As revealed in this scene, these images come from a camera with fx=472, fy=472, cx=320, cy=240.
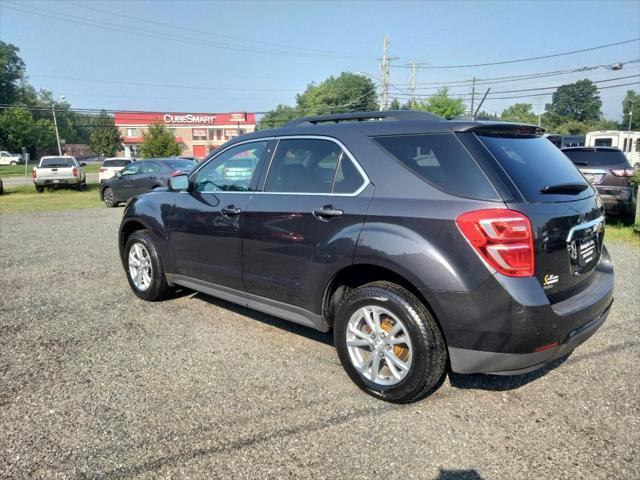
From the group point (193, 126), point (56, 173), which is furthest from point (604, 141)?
point (193, 126)

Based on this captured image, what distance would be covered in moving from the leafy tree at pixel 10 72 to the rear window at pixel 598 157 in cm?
9119

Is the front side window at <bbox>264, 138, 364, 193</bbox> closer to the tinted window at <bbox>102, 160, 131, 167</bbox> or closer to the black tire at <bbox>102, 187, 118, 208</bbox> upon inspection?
the black tire at <bbox>102, 187, 118, 208</bbox>

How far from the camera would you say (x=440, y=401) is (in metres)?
3.07

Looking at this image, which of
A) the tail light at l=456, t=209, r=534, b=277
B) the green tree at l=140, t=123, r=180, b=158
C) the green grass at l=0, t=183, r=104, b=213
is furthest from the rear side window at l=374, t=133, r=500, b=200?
the green tree at l=140, t=123, r=180, b=158

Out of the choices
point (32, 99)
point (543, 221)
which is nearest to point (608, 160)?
point (543, 221)

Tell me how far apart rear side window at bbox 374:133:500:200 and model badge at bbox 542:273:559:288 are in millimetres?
542

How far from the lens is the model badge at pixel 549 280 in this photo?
2633 millimetres

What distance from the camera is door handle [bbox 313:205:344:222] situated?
315 centimetres

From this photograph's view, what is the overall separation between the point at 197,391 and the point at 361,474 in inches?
52.2

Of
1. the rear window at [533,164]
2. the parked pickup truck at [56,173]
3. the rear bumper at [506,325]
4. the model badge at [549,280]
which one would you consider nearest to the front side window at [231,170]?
the rear window at [533,164]

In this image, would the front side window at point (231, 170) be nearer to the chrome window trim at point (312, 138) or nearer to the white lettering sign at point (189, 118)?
the chrome window trim at point (312, 138)

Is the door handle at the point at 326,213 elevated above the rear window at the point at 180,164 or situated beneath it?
situated beneath

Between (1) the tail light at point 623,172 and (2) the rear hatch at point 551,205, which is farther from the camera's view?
(1) the tail light at point 623,172

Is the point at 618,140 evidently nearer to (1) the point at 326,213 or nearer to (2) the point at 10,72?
(1) the point at 326,213
